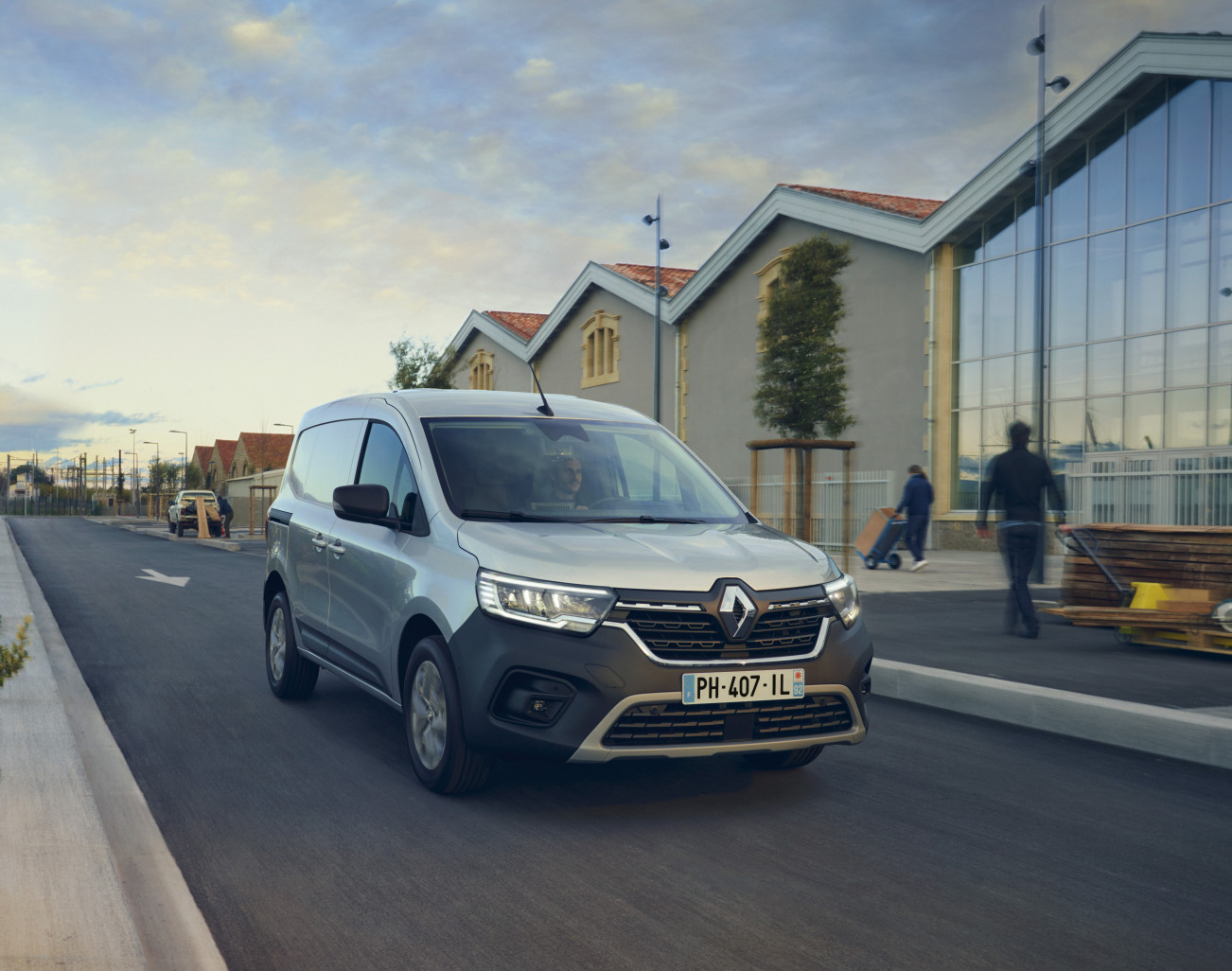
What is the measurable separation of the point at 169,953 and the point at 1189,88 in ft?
79.9

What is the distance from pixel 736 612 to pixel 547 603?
0.72 m

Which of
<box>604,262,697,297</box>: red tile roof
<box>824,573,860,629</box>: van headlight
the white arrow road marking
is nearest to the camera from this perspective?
<box>824,573,860,629</box>: van headlight

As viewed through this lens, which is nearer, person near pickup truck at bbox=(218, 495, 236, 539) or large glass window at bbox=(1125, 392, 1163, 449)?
large glass window at bbox=(1125, 392, 1163, 449)

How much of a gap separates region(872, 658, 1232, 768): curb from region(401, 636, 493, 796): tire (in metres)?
3.56

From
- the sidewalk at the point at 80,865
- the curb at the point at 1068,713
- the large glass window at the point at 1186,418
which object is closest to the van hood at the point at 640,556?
the sidewalk at the point at 80,865

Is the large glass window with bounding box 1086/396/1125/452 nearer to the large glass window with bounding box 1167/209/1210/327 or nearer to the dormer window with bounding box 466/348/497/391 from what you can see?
the large glass window with bounding box 1167/209/1210/327

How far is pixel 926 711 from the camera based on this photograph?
Result: 23.0 ft

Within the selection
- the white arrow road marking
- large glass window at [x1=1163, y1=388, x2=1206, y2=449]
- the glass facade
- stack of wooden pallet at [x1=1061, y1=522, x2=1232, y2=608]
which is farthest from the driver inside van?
large glass window at [x1=1163, y1=388, x2=1206, y2=449]

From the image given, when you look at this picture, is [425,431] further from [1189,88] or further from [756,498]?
[1189,88]

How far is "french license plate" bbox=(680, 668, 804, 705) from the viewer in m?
4.19

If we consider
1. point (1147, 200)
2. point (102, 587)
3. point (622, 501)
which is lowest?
point (102, 587)

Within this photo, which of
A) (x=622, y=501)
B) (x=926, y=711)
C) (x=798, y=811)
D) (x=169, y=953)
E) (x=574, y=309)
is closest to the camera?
(x=169, y=953)

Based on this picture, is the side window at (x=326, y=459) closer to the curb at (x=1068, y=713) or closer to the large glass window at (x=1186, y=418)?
the curb at (x=1068, y=713)

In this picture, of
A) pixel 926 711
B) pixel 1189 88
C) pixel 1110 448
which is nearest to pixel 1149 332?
pixel 1110 448
